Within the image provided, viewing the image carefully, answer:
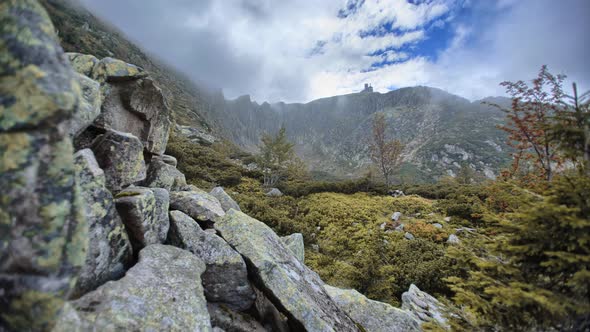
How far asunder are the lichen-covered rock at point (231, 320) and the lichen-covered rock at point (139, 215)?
6.16ft

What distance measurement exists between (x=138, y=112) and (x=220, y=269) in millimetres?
5518

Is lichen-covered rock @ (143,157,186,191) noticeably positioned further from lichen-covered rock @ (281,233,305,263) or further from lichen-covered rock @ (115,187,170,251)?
lichen-covered rock @ (281,233,305,263)

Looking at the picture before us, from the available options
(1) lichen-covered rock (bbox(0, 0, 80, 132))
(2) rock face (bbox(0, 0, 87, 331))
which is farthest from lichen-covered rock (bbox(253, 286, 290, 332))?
(1) lichen-covered rock (bbox(0, 0, 80, 132))

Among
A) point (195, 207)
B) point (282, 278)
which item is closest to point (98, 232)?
point (195, 207)

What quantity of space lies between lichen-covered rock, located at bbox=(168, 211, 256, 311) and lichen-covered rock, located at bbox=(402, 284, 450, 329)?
5.15m

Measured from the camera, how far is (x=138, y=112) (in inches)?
275

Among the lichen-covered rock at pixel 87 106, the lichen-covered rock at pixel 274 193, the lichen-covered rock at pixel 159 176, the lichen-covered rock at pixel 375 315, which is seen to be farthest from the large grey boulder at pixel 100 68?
the lichen-covered rock at pixel 274 193

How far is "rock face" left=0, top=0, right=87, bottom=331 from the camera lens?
2016mm

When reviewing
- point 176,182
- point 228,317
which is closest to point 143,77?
point 176,182

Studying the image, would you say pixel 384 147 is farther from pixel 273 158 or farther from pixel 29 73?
pixel 29 73

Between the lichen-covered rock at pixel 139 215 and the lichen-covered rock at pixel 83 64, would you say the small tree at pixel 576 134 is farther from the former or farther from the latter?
the lichen-covered rock at pixel 83 64

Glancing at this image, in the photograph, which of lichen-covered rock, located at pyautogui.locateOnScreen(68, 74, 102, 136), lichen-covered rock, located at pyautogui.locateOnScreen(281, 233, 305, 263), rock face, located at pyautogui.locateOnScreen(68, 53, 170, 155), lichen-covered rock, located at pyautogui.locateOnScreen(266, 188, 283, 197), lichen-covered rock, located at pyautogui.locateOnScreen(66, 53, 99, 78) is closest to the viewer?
lichen-covered rock, located at pyautogui.locateOnScreen(68, 74, 102, 136)

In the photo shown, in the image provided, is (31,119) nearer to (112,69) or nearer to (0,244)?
(0,244)

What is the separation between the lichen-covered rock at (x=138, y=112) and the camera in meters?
6.02
